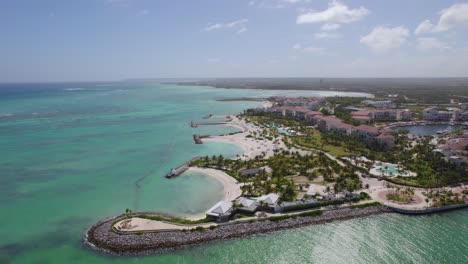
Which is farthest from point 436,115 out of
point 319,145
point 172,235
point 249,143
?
point 172,235

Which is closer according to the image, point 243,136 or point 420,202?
point 420,202

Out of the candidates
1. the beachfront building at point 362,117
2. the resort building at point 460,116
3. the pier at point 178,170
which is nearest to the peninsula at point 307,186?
the pier at point 178,170

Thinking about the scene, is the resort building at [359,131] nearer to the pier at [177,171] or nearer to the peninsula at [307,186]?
the peninsula at [307,186]

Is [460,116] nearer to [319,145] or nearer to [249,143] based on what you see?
[319,145]

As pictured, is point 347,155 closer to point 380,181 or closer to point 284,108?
point 380,181

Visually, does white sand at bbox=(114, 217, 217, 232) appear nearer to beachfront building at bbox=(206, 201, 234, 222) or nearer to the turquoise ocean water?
beachfront building at bbox=(206, 201, 234, 222)

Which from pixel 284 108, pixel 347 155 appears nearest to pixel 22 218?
pixel 347 155

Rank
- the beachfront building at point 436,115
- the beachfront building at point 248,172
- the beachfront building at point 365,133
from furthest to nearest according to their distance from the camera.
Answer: the beachfront building at point 436,115
the beachfront building at point 365,133
the beachfront building at point 248,172
